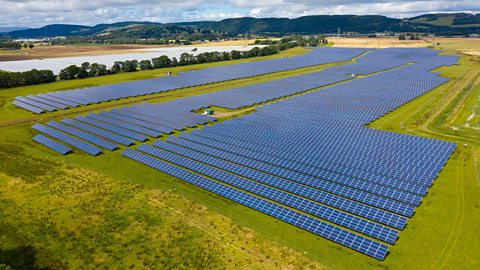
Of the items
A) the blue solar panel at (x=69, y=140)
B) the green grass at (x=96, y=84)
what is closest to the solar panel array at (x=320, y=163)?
the blue solar panel at (x=69, y=140)

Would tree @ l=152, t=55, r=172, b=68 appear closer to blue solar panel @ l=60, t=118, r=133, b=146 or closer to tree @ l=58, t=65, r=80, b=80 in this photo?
tree @ l=58, t=65, r=80, b=80

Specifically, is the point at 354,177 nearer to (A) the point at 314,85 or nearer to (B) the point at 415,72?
(A) the point at 314,85

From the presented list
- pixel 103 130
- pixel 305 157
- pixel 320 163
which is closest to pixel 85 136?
pixel 103 130

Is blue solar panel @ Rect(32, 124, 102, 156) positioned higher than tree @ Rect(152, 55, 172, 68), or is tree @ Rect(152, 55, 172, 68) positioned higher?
tree @ Rect(152, 55, 172, 68)

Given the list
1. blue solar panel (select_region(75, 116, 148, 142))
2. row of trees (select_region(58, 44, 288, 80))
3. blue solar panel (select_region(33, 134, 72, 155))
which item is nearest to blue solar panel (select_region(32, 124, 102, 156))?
blue solar panel (select_region(33, 134, 72, 155))

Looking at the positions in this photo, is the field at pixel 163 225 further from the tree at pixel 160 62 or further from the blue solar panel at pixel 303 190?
the tree at pixel 160 62

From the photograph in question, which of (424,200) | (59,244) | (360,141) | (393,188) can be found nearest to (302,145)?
(360,141)
